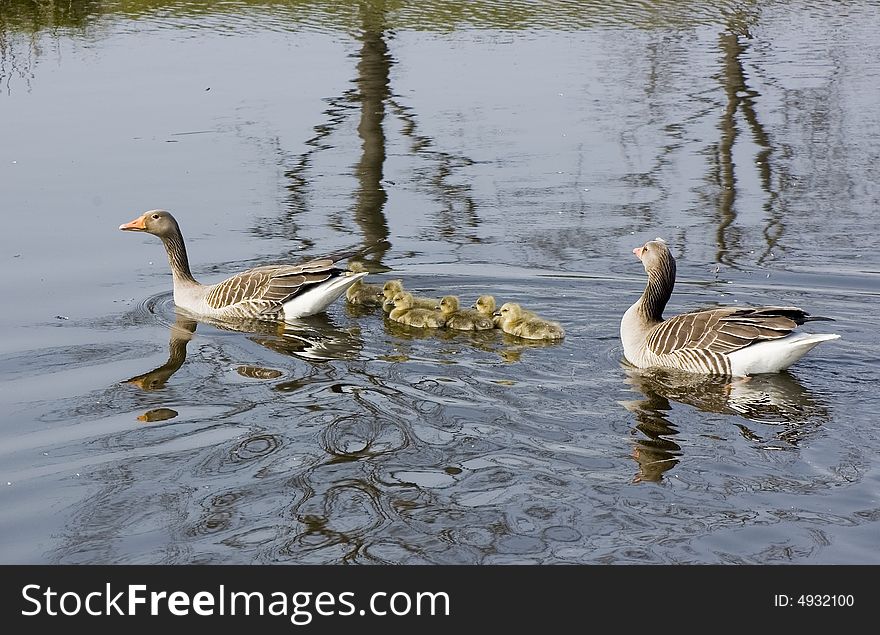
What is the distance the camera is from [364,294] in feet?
33.4

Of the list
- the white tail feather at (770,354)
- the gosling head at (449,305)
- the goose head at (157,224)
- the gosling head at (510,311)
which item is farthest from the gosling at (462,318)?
the goose head at (157,224)

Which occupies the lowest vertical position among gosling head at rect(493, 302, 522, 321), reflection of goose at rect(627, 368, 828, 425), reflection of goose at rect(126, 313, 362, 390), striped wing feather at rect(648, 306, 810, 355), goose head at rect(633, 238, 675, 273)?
reflection of goose at rect(126, 313, 362, 390)

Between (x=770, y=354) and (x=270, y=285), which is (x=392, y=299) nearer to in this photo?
(x=270, y=285)

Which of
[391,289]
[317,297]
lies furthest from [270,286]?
[391,289]

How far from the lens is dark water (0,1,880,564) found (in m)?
6.12

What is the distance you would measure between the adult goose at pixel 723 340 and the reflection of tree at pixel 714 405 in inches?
3.9

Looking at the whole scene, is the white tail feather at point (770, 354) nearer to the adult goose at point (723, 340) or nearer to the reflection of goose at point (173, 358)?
the adult goose at point (723, 340)

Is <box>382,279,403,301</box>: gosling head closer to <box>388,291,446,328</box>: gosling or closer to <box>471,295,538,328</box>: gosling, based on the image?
<box>388,291,446,328</box>: gosling

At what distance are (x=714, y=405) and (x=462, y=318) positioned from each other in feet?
7.45

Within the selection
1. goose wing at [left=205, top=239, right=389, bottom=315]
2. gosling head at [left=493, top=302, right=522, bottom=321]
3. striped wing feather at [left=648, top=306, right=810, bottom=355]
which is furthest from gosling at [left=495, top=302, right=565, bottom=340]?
goose wing at [left=205, top=239, right=389, bottom=315]

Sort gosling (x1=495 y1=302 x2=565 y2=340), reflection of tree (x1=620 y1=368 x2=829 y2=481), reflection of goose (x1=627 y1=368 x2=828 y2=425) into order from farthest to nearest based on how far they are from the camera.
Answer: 1. gosling (x1=495 y1=302 x2=565 y2=340)
2. reflection of goose (x1=627 y1=368 x2=828 y2=425)
3. reflection of tree (x1=620 y1=368 x2=829 y2=481)
